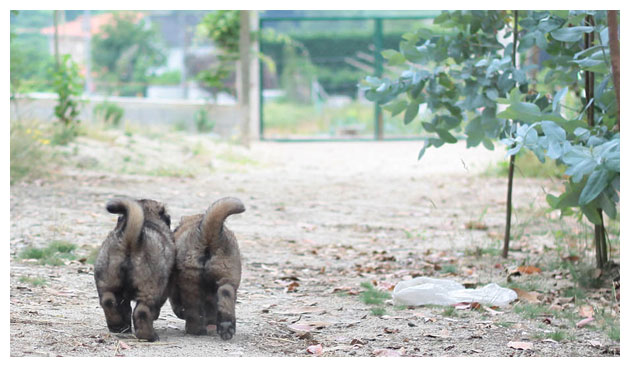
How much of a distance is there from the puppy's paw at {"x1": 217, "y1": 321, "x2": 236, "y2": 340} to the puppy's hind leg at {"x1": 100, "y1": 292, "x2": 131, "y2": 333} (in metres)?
0.48

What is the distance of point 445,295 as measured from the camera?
523 cm

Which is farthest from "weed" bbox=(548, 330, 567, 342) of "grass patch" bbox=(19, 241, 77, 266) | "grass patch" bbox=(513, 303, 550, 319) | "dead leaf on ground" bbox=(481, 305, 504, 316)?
"grass patch" bbox=(19, 241, 77, 266)

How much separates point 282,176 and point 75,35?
42.8ft

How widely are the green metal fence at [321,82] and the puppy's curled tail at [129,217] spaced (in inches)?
543

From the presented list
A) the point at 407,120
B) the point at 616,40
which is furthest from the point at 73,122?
the point at 616,40

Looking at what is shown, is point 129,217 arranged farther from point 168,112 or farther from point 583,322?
point 168,112

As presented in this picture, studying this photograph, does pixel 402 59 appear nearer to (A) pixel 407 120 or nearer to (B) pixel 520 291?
(A) pixel 407 120

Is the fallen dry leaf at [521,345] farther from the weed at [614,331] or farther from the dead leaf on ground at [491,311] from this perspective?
the dead leaf on ground at [491,311]

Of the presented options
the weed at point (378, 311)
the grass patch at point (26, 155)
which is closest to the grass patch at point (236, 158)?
the grass patch at point (26, 155)

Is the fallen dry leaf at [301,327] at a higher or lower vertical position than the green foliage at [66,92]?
A: lower

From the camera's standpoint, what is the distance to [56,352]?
3670 millimetres

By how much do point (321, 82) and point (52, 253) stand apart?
526 inches

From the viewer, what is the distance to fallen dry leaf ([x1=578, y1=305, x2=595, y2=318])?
4869 mm

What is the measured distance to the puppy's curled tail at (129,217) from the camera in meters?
3.88
